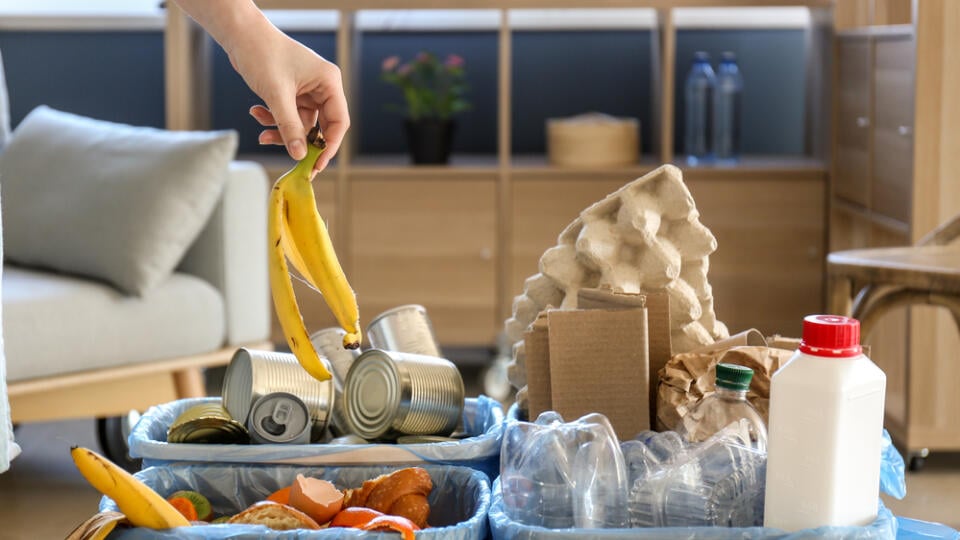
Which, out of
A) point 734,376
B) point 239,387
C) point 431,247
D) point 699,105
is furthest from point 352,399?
point 699,105

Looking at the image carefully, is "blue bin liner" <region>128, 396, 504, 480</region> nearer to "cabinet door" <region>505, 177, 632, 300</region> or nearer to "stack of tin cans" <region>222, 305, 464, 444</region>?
"stack of tin cans" <region>222, 305, 464, 444</region>

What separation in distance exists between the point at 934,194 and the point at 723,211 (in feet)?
2.93

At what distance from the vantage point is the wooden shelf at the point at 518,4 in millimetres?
3664

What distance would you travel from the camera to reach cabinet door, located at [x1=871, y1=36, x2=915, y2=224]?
9.89 feet

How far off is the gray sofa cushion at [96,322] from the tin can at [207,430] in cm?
128

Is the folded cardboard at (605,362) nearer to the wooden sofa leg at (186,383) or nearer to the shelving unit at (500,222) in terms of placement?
the wooden sofa leg at (186,383)

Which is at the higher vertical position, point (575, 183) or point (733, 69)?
point (733, 69)

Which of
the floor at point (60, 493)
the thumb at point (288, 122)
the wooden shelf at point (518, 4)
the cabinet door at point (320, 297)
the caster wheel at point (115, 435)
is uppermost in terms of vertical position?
the wooden shelf at point (518, 4)

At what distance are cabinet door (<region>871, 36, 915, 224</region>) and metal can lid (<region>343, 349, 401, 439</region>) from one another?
1.84 meters

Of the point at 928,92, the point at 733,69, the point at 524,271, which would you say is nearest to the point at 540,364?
the point at 928,92

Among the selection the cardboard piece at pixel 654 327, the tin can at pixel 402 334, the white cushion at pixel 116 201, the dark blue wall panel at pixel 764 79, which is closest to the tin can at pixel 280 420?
the tin can at pixel 402 334

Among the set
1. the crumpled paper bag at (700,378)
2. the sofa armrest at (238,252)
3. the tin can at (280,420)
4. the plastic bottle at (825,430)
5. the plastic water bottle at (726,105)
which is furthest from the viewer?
the plastic water bottle at (726,105)

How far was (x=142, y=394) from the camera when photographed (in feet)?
9.50

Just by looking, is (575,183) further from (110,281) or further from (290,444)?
(290,444)
